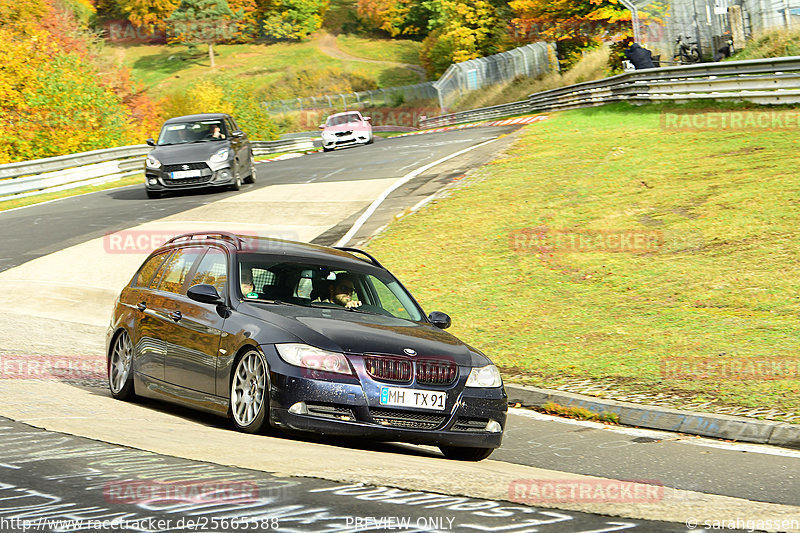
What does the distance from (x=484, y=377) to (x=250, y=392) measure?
1759 millimetres

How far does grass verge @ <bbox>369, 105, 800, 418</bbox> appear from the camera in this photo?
10.7 metres

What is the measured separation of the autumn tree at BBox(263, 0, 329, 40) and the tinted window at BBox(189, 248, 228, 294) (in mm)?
130297

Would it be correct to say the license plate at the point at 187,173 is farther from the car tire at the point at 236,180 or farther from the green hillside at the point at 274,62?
the green hillside at the point at 274,62

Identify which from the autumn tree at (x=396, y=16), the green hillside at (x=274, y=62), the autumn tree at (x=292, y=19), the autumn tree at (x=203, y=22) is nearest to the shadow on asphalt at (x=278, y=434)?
the green hillside at (x=274, y=62)

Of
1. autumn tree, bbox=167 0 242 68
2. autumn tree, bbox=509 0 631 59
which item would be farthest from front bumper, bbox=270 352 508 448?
autumn tree, bbox=167 0 242 68

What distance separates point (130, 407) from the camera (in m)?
8.80

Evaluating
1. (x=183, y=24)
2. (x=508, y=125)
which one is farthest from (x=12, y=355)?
(x=183, y=24)

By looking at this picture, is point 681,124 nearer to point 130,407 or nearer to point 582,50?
point 130,407

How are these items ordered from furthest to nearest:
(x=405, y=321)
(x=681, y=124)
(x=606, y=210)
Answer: (x=681, y=124) < (x=606, y=210) < (x=405, y=321)

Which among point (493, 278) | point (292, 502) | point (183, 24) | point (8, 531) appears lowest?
point (493, 278)

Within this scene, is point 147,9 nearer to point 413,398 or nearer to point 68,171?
point 68,171

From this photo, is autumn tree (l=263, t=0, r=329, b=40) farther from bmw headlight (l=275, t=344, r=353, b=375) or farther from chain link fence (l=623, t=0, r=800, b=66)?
bmw headlight (l=275, t=344, r=353, b=375)

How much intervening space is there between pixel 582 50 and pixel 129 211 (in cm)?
4681

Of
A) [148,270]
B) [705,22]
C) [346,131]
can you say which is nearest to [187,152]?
[148,270]
